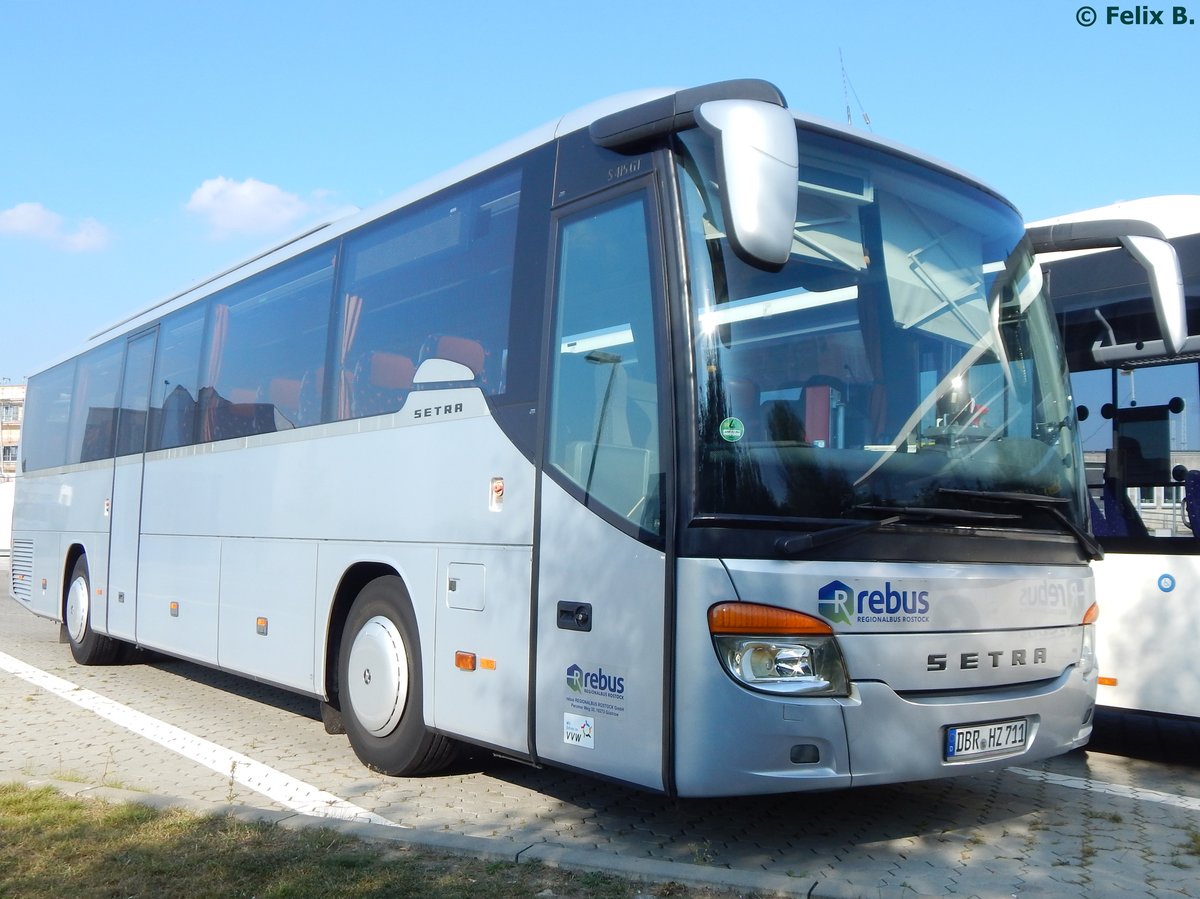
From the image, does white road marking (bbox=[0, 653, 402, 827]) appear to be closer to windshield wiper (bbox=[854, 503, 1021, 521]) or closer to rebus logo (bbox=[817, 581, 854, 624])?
rebus logo (bbox=[817, 581, 854, 624])

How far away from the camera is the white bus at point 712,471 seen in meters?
4.82

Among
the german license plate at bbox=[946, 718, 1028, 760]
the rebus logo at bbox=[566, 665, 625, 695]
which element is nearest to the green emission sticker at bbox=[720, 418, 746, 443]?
the rebus logo at bbox=[566, 665, 625, 695]

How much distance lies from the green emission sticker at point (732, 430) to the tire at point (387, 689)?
258cm

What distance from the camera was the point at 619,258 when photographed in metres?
5.43

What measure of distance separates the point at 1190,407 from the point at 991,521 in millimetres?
2957

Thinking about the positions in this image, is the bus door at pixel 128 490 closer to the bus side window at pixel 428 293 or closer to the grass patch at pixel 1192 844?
the bus side window at pixel 428 293

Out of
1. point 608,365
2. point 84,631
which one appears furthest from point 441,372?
point 84,631

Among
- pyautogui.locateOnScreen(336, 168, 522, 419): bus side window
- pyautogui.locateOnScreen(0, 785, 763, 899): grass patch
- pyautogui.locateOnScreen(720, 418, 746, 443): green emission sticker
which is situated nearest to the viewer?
pyautogui.locateOnScreen(0, 785, 763, 899): grass patch

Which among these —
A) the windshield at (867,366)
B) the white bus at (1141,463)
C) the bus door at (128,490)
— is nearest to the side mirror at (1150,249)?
the white bus at (1141,463)

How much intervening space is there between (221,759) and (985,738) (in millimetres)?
4785

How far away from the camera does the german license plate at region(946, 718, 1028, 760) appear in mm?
Result: 5078

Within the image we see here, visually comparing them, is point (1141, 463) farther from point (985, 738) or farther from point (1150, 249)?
point (985, 738)

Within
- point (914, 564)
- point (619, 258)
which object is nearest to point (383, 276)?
point (619, 258)

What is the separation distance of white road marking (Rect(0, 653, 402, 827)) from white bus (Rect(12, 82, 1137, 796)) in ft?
1.82
